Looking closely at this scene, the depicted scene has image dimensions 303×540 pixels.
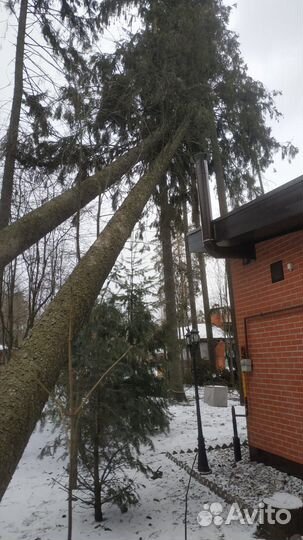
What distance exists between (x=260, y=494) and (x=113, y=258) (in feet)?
10.7

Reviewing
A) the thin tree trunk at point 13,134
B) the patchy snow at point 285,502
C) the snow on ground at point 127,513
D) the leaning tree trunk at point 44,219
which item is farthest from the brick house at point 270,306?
the thin tree trunk at point 13,134

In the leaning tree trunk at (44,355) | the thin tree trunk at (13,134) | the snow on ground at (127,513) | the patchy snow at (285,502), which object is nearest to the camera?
the leaning tree trunk at (44,355)

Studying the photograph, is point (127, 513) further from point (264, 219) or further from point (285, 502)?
point (264, 219)

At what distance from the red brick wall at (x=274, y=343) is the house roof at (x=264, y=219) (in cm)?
26

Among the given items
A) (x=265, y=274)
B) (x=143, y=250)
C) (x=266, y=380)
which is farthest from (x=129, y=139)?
(x=266, y=380)

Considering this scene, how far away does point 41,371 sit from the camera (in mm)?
2869

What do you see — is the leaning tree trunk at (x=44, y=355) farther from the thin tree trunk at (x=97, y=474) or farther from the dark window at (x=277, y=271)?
the dark window at (x=277, y=271)

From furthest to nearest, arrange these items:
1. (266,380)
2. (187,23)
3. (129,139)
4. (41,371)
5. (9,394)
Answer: (129,139) < (187,23) < (266,380) < (41,371) < (9,394)

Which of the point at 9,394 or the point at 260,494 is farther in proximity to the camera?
the point at 260,494

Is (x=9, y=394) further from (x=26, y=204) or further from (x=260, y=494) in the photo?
(x=26, y=204)

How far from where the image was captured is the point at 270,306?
5832 millimetres

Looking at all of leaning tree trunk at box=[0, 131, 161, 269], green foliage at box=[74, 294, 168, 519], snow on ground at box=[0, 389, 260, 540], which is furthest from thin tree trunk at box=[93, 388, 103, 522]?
leaning tree trunk at box=[0, 131, 161, 269]

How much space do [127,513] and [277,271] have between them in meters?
3.73

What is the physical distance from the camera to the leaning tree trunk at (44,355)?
2.41 meters
